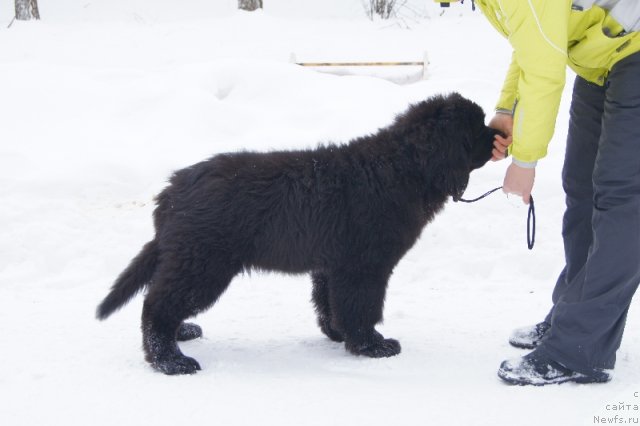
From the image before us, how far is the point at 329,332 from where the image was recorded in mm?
3908

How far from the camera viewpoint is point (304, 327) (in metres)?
4.18

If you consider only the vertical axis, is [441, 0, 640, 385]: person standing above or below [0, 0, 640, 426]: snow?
above

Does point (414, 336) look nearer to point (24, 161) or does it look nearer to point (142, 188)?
point (142, 188)

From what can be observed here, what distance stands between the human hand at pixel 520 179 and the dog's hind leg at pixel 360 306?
0.84 meters

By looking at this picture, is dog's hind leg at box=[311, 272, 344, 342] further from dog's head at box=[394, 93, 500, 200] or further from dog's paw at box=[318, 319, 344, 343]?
dog's head at box=[394, 93, 500, 200]

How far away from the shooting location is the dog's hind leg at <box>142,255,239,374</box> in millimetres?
3336

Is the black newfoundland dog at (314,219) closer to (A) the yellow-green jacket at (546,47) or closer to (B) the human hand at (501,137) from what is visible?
(B) the human hand at (501,137)

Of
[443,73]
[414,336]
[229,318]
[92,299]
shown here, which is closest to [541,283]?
[414,336]

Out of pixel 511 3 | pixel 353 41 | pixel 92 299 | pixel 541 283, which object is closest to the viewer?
pixel 511 3

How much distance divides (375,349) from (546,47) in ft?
5.58

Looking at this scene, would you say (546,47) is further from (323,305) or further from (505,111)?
(323,305)

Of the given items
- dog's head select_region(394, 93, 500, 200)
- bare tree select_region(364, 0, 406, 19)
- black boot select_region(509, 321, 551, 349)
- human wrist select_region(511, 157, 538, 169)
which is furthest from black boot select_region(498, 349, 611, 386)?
bare tree select_region(364, 0, 406, 19)

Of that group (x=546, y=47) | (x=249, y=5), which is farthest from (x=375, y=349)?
(x=249, y=5)

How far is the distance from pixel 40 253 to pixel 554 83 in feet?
13.0
